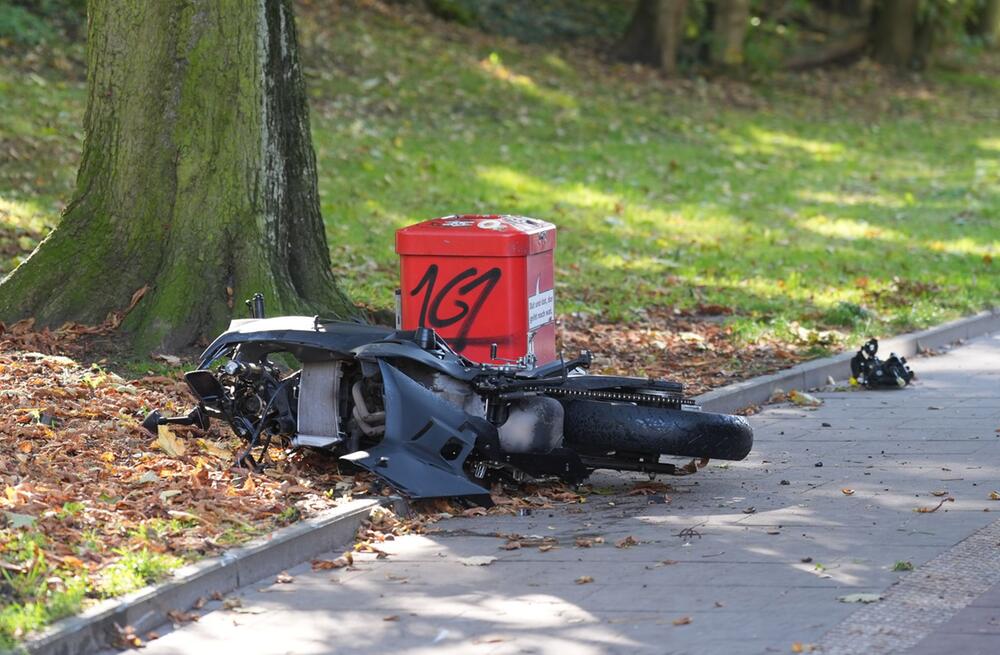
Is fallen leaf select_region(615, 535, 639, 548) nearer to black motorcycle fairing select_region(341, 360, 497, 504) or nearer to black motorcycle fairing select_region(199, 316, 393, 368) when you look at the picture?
black motorcycle fairing select_region(341, 360, 497, 504)

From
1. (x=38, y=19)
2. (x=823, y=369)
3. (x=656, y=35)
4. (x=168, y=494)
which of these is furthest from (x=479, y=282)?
(x=656, y=35)

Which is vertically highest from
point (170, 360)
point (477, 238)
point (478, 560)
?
point (477, 238)

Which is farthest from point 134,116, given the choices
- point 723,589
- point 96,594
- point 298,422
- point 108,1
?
point 723,589

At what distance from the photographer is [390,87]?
909 inches

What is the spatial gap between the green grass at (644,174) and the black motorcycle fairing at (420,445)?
442cm

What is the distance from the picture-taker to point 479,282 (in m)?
8.45

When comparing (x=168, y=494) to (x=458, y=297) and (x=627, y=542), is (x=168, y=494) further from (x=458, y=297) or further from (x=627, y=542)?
(x=458, y=297)

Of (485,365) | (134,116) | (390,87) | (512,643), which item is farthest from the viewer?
(390,87)

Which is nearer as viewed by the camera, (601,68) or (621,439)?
(621,439)

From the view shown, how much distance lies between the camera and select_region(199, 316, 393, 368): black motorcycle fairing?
24.2 feet

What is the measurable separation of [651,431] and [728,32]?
24.1m

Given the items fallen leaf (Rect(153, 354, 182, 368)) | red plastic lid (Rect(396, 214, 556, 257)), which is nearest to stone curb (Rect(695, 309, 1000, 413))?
red plastic lid (Rect(396, 214, 556, 257))

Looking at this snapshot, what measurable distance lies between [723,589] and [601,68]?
2359cm

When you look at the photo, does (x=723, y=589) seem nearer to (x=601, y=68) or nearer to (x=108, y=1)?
(x=108, y=1)
